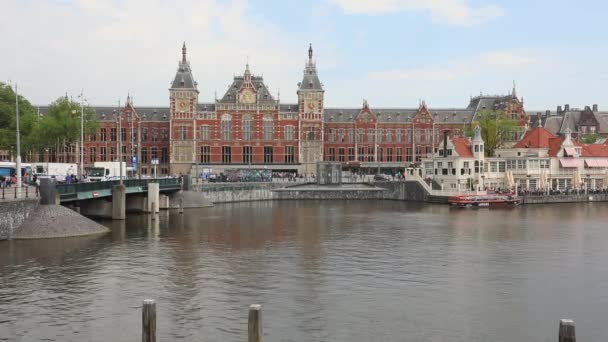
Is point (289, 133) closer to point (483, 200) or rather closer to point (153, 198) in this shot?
point (483, 200)

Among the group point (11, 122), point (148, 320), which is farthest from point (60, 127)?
point (148, 320)

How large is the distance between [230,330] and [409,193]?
243ft

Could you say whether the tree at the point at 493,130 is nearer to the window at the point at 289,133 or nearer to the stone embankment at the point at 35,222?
the window at the point at 289,133

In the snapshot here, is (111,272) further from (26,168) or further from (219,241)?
(26,168)

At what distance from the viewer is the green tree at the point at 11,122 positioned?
291ft

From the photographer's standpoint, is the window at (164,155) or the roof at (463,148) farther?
the window at (164,155)

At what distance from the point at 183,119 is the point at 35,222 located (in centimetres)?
7195

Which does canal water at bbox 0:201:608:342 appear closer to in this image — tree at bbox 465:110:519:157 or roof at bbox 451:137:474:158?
roof at bbox 451:137:474:158

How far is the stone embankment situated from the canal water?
158 centimetres

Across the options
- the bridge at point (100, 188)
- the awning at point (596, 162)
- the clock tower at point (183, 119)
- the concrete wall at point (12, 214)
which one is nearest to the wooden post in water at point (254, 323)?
the concrete wall at point (12, 214)

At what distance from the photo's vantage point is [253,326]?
1908 cm

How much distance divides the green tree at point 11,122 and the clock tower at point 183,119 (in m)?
26.6

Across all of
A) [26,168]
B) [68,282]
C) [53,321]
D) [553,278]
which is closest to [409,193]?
[26,168]

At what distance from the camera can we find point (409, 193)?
96.4 metres
